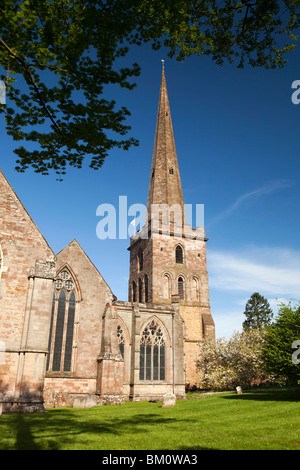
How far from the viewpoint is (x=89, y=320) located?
24.3m

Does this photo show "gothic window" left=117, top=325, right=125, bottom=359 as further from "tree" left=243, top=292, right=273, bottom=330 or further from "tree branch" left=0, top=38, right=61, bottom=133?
"tree" left=243, top=292, right=273, bottom=330

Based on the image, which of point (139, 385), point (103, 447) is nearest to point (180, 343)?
point (139, 385)

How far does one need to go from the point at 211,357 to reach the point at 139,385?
9941mm

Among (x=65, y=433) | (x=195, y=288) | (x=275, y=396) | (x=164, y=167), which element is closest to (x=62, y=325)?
(x=275, y=396)

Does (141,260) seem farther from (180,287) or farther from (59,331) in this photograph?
(59,331)

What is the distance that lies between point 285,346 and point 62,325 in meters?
14.2

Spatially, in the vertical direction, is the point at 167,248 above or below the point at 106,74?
above

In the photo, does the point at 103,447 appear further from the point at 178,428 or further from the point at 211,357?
the point at 211,357

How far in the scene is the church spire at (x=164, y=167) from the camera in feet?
151

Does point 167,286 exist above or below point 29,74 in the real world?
above

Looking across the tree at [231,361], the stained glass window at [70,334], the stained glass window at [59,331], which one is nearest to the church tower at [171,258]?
the tree at [231,361]

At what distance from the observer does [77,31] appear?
24.0 feet
